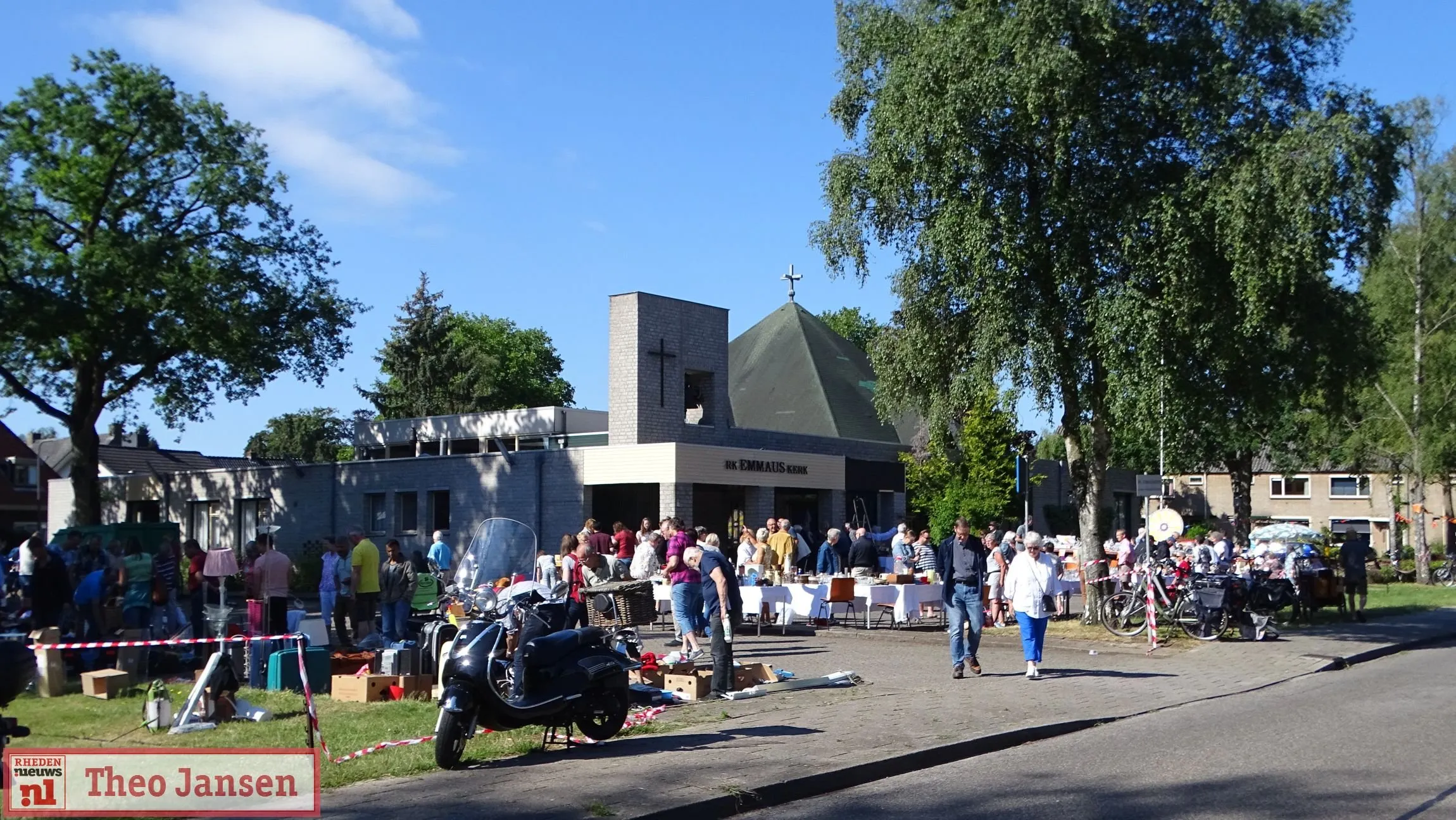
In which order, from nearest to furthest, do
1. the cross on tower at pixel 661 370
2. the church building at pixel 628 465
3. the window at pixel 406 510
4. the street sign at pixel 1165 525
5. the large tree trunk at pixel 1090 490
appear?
1. the large tree trunk at pixel 1090 490
2. the street sign at pixel 1165 525
3. the church building at pixel 628 465
4. the cross on tower at pixel 661 370
5. the window at pixel 406 510

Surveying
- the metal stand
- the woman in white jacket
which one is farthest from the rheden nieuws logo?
the woman in white jacket

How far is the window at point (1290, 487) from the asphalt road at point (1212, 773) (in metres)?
61.1

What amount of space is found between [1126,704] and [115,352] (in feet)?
97.2

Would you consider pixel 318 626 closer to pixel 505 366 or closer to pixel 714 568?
pixel 714 568

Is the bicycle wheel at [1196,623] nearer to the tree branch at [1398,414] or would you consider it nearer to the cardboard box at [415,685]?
the cardboard box at [415,685]

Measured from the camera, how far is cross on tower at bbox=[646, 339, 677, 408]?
31.2 meters

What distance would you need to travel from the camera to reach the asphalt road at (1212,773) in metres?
7.73

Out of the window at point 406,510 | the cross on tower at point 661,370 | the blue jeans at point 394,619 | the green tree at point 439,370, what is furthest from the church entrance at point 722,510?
the green tree at point 439,370

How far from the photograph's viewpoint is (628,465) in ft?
98.6

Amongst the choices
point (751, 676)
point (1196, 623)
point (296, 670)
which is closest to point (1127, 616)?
point (1196, 623)

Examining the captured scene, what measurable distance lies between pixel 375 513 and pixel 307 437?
40.6m

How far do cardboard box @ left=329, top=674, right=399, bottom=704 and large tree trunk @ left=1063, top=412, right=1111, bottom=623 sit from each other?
39.4ft

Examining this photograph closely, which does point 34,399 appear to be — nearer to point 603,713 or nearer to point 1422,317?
point 603,713

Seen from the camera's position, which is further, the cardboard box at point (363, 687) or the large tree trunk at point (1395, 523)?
the large tree trunk at point (1395, 523)
